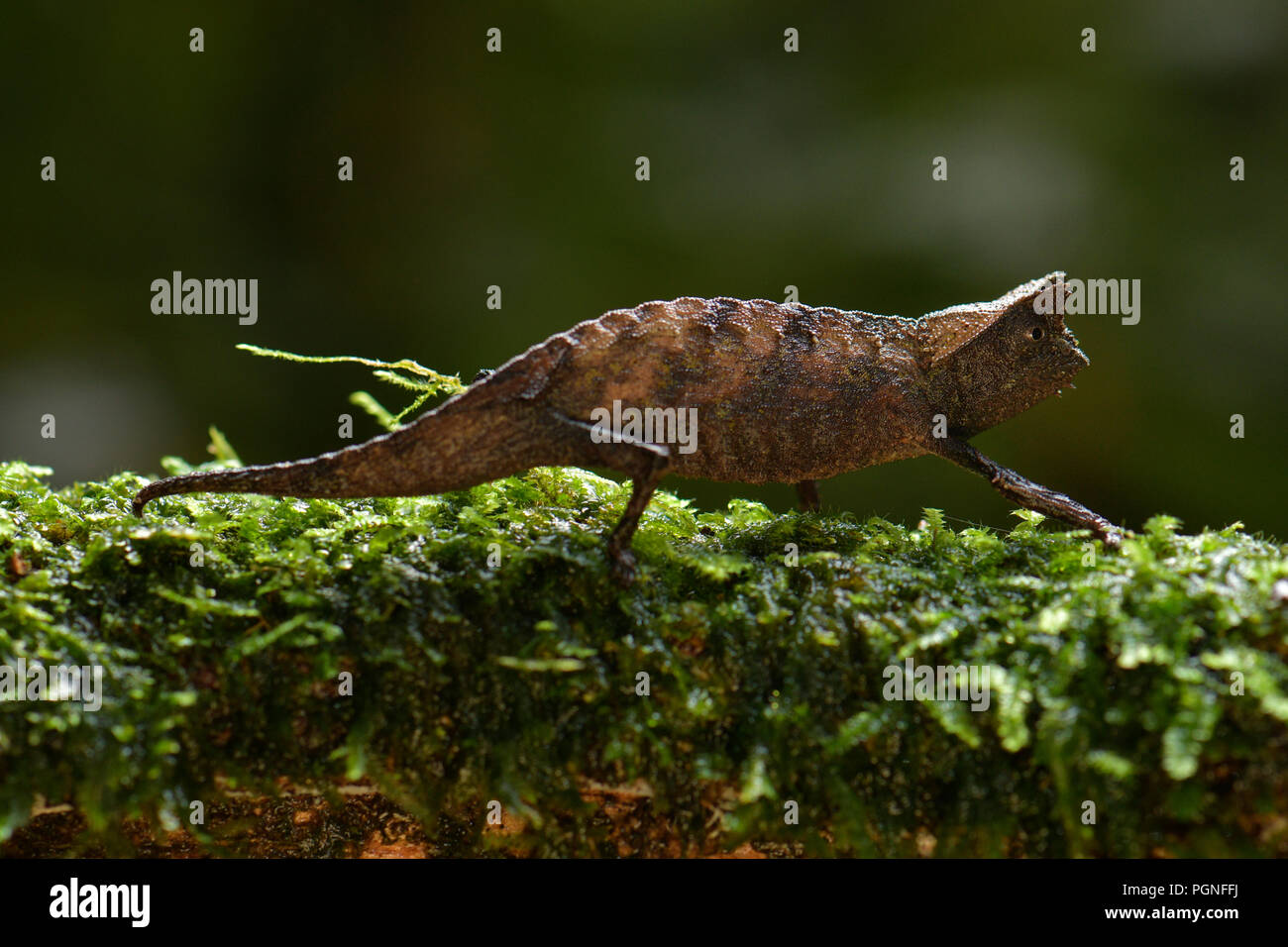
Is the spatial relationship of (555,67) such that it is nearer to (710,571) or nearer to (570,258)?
(570,258)

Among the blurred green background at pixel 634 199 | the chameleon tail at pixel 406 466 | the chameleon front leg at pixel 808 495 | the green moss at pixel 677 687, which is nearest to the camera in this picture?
the green moss at pixel 677 687

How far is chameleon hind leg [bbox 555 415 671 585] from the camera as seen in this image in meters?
2.79

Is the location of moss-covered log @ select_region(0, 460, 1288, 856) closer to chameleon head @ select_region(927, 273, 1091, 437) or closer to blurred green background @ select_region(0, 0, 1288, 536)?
chameleon head @ select_region(927, 273, 1091, 437)

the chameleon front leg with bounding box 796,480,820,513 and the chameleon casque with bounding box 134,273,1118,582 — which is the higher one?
the chameleon casque with bounding box 134,273,1118,582

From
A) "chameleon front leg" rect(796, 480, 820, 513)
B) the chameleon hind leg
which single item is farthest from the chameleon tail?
"chameleon front leg" rect(796, 480, 820, 513)

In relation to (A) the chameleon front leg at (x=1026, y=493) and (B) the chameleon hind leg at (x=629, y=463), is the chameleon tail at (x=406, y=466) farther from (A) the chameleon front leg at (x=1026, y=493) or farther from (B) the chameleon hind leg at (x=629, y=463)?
(A) the chameleon front leg at (x=1026, y=493)

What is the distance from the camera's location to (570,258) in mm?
6258

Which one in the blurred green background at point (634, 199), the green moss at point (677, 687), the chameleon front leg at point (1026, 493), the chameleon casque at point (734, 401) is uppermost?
the blurred green background at point (634, 199)

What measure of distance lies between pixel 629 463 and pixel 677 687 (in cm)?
73

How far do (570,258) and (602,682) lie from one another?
436 cm

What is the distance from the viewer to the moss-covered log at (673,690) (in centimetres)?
220

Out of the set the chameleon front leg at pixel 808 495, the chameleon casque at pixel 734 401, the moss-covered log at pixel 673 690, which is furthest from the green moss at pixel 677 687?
the chameleon front leg at pixel 808 495

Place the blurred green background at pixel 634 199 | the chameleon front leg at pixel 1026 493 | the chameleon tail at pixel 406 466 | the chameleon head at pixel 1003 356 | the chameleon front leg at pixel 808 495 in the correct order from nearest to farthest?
1. the chameleon tail at pixel 406 466
2. the chameleon front leg at pixel 1026 493
3. the chameleon head at pixel 1003 356
4. the chameleon front leg at pixel 808 495
5. the blurred green background at pixel 634 199
